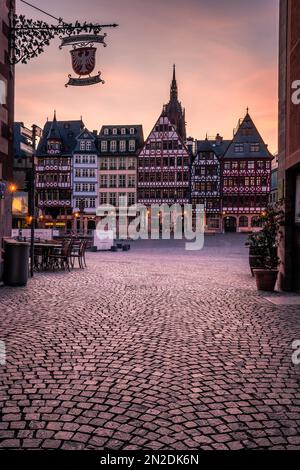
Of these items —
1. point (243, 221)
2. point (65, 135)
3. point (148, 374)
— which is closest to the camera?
point (148, 374)

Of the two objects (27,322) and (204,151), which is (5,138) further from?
(204,151)

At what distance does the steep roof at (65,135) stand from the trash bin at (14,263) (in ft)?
164

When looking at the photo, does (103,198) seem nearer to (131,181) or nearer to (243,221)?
(131,181)

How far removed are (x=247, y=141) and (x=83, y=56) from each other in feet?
166

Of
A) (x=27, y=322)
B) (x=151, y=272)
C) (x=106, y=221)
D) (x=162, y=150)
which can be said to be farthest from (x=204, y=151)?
(x=27, y=322)

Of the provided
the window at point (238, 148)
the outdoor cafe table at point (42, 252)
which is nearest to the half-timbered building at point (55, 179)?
the window at point (238, 148)

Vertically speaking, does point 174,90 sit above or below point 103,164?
above

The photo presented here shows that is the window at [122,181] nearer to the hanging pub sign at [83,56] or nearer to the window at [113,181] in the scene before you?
the window at [113,181]

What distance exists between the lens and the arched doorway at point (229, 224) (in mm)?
58188

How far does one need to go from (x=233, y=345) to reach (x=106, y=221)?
54276mm

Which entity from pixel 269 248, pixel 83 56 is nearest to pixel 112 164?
pixel 83 56

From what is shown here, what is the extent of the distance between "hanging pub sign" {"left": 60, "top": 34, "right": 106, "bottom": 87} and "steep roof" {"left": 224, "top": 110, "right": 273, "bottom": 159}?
49121 mm

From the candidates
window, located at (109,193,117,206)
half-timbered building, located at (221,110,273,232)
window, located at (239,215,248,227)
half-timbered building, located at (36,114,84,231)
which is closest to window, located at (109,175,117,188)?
window, located at (109,193,117,206)

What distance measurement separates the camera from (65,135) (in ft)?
196
